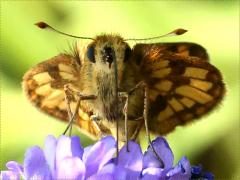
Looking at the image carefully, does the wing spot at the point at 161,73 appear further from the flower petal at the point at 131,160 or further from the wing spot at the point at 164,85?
the flower petal at the point at 131,160

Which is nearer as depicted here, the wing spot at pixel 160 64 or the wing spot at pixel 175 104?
the wing spot at pixel 160 64

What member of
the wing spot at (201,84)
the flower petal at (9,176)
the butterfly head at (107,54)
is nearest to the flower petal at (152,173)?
the flower petal at (9,176)

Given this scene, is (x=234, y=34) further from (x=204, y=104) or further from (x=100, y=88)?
(x=100, y=88)

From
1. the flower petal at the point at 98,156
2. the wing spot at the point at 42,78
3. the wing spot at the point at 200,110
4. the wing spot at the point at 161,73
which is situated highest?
the wing spot at the point at 42,78

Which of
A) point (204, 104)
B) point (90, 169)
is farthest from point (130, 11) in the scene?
point (90, 169)

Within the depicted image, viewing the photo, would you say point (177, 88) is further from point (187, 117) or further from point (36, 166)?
point (36, 166)

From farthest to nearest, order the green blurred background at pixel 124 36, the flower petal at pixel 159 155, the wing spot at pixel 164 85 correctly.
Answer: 1. the green blurred background at pixel 124 36
2. the wing spot at pixel 164 85
3. the flower petal at pixel 159 155
